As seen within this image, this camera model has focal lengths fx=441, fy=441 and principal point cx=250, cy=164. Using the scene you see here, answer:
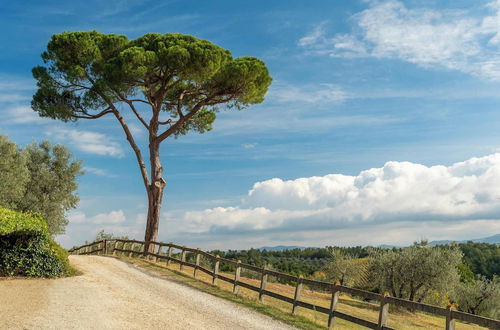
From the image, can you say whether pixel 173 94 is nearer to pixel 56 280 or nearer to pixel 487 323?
pixel 56 280

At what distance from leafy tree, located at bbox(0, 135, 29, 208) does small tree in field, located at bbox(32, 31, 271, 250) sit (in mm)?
6354

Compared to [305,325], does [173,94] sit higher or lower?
higher

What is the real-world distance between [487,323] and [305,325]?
5.00m

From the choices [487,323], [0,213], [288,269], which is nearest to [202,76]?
[0,213]

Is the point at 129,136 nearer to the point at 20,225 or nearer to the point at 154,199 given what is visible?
the point at 154,199

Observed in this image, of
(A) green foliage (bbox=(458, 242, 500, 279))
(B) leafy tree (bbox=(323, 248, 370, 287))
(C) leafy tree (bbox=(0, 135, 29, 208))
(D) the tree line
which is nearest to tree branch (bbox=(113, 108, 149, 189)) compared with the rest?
(D) the tree line

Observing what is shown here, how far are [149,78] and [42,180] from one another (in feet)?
59.3

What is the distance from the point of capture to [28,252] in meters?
18.4

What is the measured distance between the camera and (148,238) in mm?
28109

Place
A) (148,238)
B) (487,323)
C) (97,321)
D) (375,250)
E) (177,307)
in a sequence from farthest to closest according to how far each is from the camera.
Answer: (375,250)
(148,238)
(177,307)
(97,321)
(487,323)

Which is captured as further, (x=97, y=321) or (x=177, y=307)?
(x=177, y=307)

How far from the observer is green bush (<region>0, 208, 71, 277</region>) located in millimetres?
17984

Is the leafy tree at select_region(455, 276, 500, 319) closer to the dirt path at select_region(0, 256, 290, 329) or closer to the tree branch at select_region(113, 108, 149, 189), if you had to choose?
the tree branch at select_region(113, 108, 149, 189)

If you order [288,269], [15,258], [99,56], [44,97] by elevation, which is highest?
[99,56]
